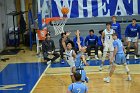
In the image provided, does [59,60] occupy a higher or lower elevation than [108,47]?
lower

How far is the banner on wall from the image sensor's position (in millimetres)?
22123

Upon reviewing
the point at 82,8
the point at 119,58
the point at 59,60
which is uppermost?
the point at 82,8

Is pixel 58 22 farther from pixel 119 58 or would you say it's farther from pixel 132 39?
pixel 119 58

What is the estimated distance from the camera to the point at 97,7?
877 inches

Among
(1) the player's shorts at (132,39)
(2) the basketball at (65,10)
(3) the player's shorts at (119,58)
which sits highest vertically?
(2) the basketball at (65,10)

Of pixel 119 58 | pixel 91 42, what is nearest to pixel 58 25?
pixel 91 42

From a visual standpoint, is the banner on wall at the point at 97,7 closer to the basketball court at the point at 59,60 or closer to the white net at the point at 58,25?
the basketball court at the point at 59,60

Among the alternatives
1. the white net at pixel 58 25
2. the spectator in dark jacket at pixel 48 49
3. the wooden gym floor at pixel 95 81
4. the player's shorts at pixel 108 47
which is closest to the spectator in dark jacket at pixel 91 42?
the spectator in dark jacket at pixel 48 49

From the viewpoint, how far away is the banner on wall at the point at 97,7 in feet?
72.6

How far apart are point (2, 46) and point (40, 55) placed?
3.82 metres

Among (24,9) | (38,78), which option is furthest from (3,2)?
(38,78)

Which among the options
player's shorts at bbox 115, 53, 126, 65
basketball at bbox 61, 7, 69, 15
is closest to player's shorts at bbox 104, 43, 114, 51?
player's shorts at bbox 115, 53, 126, 65

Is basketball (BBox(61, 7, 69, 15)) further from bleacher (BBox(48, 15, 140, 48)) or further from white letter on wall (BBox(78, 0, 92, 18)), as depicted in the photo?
white letter on wall (BBox(78, 0, 92, 18))

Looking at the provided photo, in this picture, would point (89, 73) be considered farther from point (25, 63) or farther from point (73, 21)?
point (73, 21)
